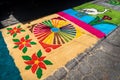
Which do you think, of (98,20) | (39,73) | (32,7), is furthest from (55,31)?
(32,7)

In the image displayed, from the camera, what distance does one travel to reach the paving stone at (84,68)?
3605 mm

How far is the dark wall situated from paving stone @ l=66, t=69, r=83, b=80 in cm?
328

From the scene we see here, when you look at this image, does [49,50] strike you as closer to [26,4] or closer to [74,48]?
[74,48]

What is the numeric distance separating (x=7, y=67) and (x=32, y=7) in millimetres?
3940

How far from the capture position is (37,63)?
383 cm

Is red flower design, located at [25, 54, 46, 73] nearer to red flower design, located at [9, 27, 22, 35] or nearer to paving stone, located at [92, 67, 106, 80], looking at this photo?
paving stone, located at [92, 67, 106, 80]

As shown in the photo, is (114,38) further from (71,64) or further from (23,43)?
(23,43)

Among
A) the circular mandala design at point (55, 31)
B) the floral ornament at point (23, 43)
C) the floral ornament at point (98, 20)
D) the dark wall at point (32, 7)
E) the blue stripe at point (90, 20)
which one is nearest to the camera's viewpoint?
the floral ornament at point (23, 43)

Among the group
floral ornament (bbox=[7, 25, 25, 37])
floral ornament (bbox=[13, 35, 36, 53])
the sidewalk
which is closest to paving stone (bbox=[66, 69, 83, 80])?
the sidewalk

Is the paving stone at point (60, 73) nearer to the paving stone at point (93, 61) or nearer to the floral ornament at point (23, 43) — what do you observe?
the paving stone at point (93, 61)

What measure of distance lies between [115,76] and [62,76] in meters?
1.28

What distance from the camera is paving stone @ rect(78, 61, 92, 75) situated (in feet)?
11.8

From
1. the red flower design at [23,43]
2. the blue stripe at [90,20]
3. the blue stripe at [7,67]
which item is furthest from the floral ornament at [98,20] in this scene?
the blue stripe at [7,67]

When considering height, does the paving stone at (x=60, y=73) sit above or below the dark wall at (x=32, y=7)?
below
